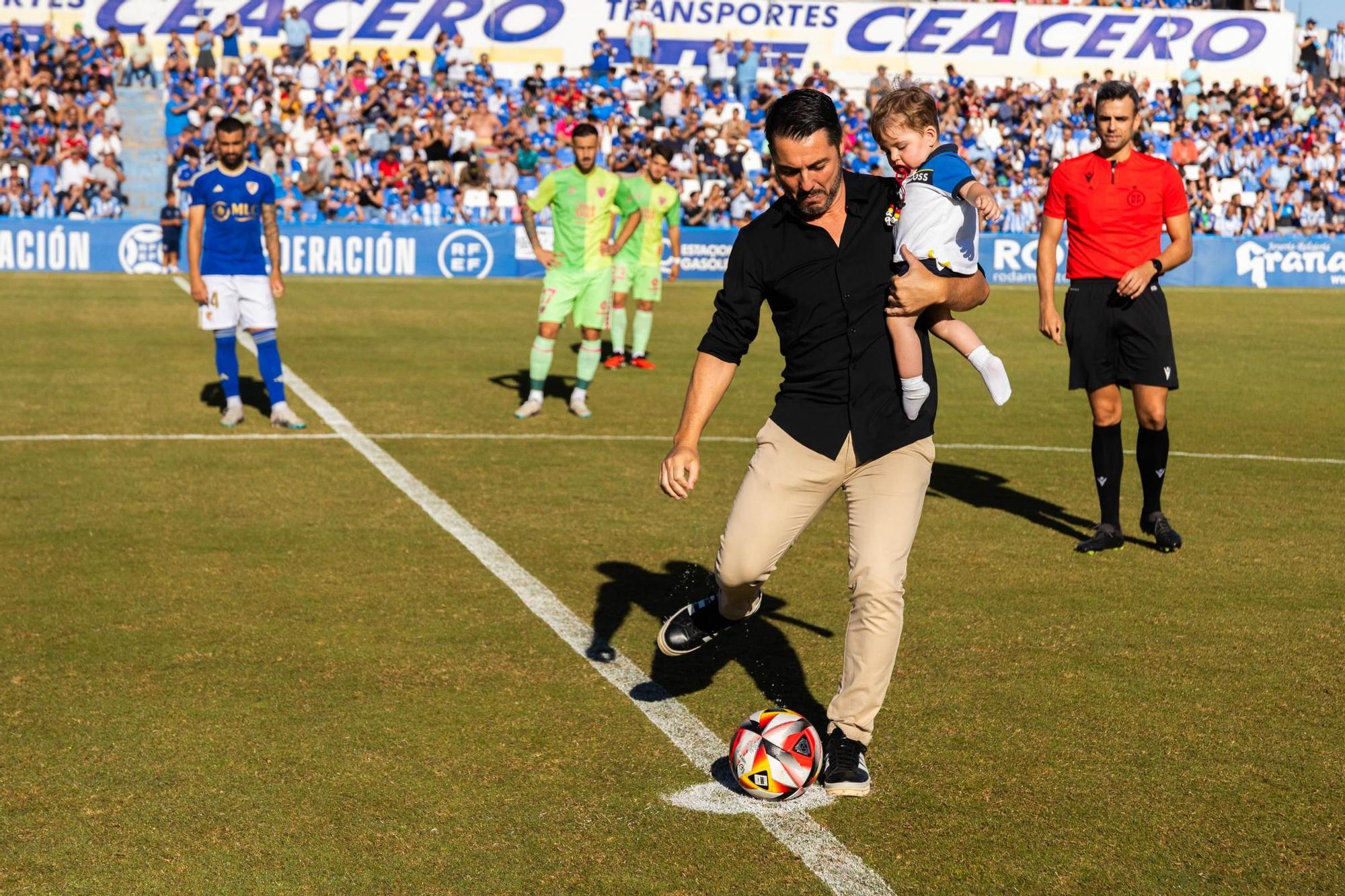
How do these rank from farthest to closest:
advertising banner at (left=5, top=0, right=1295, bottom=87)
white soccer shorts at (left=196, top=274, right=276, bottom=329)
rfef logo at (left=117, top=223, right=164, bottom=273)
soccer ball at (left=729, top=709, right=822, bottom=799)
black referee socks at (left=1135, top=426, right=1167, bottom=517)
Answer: advertising banner at (left=5, top=0, right=1295, bottom=87) < rfef logo at (left=117, top=223, right=164, bottom=273) < white soccer shorts at (left=196, top=274, right=276, bottom=329) < black referee socks at (left=1135, top=426, right=1167, bottom=517) < soccer ball at (left=729, top=709, right=822, bottom=799)

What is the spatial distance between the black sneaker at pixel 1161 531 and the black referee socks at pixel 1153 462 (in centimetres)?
4

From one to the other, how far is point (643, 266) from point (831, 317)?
12548 millimetres

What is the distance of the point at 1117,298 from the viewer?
27.2 ft

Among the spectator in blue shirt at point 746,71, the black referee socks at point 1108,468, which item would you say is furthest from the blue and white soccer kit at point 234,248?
the spectator in blue shirt at point 746,71

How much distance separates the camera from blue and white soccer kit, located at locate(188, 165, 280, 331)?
1161 centimetres

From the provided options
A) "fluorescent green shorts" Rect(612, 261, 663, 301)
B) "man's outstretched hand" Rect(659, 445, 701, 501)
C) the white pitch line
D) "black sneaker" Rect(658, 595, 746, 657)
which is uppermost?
"man's outstretched hand" Rect(659, 445, 701, 501)

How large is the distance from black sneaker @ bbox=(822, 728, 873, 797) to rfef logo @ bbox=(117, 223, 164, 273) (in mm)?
26583

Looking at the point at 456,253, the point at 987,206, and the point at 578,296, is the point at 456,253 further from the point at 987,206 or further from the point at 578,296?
the point at 987,206

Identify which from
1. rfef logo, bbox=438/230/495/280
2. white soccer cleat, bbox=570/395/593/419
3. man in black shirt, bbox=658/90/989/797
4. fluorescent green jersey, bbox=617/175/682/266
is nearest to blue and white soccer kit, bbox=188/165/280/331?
white soccer cleat, bbox=570/395/593/419

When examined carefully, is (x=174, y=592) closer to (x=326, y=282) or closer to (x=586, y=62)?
(x=326, y=282)

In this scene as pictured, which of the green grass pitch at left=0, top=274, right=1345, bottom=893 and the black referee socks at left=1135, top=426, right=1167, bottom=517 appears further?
the black referee socks at left=1135, top=426, right=1167, bottom=517

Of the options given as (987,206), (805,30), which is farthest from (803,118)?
(805,30)

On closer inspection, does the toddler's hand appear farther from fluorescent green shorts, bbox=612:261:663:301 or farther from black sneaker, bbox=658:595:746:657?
fluorescent green shorts, bbox=612:261:663:301

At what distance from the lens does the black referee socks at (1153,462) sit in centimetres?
852
